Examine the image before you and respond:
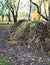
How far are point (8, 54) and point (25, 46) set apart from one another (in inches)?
64.0

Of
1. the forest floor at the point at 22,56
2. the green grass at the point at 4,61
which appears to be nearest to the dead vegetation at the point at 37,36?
the forest floor at the point at 22,56

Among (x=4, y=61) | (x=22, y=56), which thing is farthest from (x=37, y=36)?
(x=4, y=61)

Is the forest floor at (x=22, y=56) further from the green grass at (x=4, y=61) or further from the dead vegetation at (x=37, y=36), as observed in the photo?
the dead vegetation at (x=37, y=36)

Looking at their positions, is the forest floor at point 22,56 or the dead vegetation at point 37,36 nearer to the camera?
the forest floor at point 22,56

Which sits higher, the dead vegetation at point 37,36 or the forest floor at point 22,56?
the dead vegetation at point 37,36

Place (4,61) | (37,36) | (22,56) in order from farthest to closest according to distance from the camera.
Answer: (37,36) < (22,56) < (4,61)

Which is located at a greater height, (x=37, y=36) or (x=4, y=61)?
(x=37, y=36)

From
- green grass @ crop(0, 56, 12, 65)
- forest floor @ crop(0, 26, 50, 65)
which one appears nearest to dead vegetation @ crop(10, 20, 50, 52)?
forest floor @ crop(0, 26, 50, 65)

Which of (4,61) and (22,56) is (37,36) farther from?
(4,61)

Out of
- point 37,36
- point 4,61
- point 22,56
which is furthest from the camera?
point 37,36

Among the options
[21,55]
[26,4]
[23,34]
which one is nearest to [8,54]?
[21,55]

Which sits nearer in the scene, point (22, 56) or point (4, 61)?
point (4, 61)

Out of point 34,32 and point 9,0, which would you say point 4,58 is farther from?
point 9,0

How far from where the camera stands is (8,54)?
35.1ft
